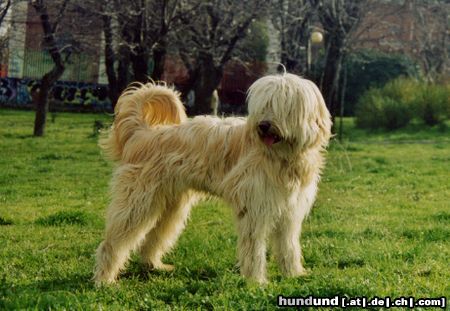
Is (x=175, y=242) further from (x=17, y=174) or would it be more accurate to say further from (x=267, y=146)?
(x=17, y=174)

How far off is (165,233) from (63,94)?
28.2 meters

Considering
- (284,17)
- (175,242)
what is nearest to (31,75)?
(284,17)

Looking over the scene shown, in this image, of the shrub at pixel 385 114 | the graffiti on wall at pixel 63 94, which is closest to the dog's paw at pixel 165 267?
the shrub at pixel 385 114

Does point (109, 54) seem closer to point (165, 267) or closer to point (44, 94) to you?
point (44, 94)

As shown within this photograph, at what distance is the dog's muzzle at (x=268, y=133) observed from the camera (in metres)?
5.12

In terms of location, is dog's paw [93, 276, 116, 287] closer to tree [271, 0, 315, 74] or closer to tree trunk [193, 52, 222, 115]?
tree trunk [193, 52, 222, 115]

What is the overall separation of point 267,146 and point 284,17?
1505 centimetres

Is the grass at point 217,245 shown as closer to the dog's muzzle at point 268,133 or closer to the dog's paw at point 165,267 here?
the dog's paw at point 165,267

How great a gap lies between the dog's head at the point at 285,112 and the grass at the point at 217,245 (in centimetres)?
116

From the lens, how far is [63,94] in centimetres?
3331

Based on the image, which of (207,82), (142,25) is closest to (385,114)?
(207,82)

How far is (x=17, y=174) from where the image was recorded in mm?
12844

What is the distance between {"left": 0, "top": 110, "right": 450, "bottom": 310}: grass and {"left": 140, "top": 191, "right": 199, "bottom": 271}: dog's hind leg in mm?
181

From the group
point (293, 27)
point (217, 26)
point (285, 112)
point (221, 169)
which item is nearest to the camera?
point (285, 112)
